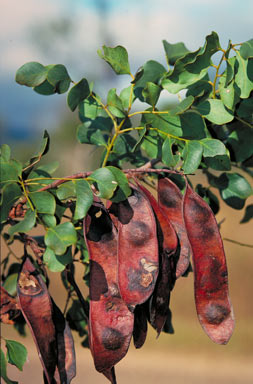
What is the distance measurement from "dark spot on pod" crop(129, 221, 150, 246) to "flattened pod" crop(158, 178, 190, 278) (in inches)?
2.9

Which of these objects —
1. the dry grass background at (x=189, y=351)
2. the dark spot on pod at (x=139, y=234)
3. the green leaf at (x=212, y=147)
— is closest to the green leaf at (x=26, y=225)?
the dark spot on pod at (x=139, y=234)

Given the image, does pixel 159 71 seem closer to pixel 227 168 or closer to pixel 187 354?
pixel 227 168

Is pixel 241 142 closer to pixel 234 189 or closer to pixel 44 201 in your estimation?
pixel 234 189

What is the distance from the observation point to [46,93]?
30.4 inches

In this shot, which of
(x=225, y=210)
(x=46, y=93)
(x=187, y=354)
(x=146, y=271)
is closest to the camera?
(x=146, y=271)

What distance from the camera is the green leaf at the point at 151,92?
0.70m

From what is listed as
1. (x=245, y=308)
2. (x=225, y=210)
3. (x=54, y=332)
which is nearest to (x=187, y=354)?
(x=245, y=308)

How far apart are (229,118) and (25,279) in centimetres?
33

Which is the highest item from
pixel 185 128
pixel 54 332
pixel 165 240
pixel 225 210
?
pixel 185 128

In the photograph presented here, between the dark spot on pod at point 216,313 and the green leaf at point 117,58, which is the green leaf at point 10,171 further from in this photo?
the dark spot on pod at point 216,313

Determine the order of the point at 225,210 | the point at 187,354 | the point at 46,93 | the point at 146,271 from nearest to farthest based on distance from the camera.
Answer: the point at 146,271 → the point at 46,93 → the point at 187,354 → the point at 225,210

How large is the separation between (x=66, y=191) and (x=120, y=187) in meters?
0.07

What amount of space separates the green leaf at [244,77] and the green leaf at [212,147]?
6cm

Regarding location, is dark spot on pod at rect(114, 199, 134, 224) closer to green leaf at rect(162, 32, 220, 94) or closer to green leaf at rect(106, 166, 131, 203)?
green leaf at rect(106, 166, 131, 203)
